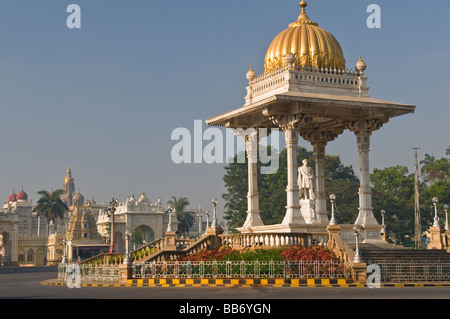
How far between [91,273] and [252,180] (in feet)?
27.2

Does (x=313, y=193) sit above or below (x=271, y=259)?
above

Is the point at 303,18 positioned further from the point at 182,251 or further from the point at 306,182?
the point at 182,251

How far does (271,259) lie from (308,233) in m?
2.73

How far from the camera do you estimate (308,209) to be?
33.0m

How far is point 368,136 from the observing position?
A: 3170 centimetres

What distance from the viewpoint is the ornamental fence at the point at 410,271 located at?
27.3 m

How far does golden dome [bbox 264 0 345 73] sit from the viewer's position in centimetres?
3164

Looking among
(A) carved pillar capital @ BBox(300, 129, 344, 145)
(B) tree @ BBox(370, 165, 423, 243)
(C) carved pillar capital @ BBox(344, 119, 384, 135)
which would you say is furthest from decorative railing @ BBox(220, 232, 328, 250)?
(B) tree @ BBox(370, 165, 423, 243)

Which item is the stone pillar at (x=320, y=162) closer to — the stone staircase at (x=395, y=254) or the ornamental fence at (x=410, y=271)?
the stone staircase at (x=395, y=254)

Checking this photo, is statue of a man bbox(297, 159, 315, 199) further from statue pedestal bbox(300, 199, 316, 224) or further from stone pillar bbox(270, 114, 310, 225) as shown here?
stone pillar bbox(270, 114, 310, 225)

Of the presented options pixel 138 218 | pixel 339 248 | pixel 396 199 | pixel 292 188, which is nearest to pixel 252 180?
pixel 292 188

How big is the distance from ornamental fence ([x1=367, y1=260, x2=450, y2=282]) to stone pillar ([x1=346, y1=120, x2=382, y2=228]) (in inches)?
125
